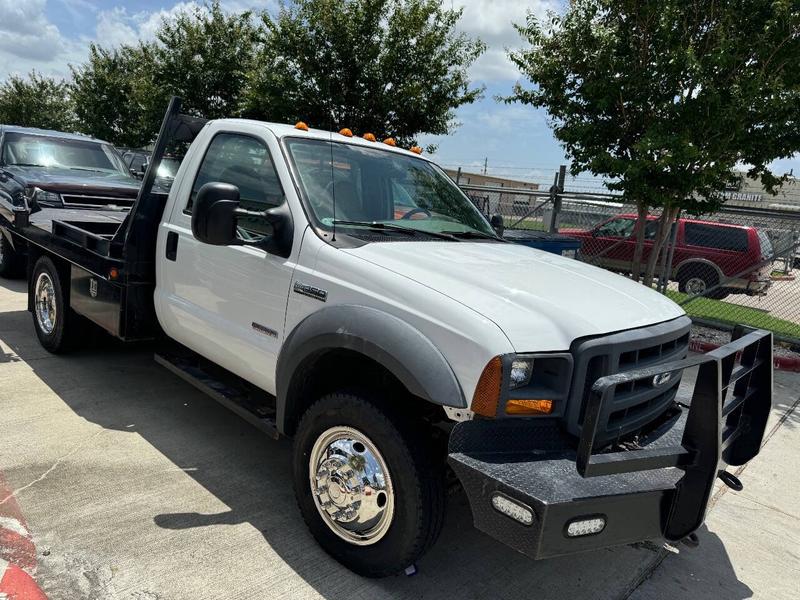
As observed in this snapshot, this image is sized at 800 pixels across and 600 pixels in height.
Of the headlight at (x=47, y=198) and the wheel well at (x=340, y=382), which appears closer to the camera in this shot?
the wheel well at (x=340, y=382)

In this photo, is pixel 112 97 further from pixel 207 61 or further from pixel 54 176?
pixel 54 176

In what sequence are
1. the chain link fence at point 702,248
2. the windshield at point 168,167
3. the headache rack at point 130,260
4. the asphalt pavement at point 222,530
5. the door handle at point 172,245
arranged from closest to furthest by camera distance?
the asphalt pavement at point 222,530, the door handle at point 172,245, the headache rack at point 130,260, the windshield at point 168,167, the chain link fence at point 702,248

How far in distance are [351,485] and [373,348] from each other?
64 centimetres

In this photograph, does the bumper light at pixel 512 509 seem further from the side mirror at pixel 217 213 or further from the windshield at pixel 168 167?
the windshield at pixel 168 167

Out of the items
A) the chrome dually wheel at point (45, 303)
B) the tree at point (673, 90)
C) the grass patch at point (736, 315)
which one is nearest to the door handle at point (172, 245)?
the chrome dually wheel at point (45, 303)

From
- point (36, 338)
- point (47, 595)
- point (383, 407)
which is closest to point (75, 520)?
point (47, 595)

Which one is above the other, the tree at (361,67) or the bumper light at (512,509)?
the tree at (361,67)

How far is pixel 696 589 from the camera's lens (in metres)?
3.09

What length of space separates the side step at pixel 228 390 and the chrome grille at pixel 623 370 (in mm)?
1613

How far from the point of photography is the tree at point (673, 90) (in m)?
6.96

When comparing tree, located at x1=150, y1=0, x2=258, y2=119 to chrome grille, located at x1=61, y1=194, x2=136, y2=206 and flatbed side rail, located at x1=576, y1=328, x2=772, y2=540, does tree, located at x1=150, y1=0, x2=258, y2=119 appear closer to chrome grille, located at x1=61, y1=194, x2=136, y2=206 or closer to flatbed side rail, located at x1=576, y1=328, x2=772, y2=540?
chrome grille, located at x1=61, y1=194, x2=136, y2=206

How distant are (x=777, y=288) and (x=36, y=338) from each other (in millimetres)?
12042

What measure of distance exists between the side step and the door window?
→ 3.06ft

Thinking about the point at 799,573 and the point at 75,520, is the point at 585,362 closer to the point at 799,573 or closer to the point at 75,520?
the point at 799,573
